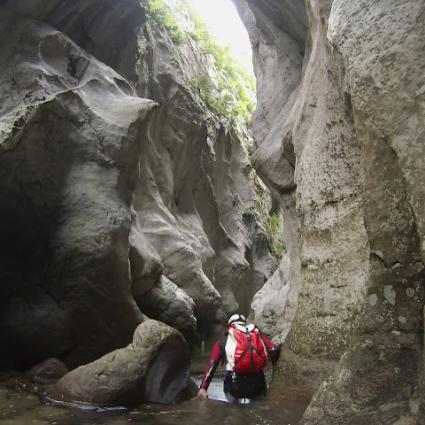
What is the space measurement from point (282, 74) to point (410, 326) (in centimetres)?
1008

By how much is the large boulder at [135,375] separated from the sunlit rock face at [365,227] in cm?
149

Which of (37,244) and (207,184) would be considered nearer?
(37,244)

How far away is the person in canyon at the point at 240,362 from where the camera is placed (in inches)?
236

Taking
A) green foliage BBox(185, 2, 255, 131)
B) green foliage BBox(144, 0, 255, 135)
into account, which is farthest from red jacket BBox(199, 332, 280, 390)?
green foliage BBox(185, 2, 255, 131)

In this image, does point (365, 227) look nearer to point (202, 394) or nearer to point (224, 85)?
point (202, 394)

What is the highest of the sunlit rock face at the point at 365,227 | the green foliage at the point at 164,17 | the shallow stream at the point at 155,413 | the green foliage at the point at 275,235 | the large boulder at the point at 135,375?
the green foliage at the point at 164,17

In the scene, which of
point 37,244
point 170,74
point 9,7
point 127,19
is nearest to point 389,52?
point 37,244

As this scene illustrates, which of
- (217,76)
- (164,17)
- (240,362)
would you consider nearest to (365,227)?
(240,362)

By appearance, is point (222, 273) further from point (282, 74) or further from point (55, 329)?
point (55, 329)

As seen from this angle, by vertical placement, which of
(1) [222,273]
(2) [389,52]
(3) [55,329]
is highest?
(2) [389,52]

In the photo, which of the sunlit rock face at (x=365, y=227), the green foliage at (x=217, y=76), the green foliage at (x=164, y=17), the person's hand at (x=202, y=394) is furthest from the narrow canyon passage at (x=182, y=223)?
the green foliage at (x=217, y=76)

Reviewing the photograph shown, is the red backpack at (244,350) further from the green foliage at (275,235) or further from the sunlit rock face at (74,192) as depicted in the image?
the green foliage at (275,235)

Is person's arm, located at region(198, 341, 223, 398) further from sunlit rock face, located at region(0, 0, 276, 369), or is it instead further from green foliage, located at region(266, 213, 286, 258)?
green foliage, located at region(266, 213, 286, 258)

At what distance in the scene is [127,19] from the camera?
1159 centimetres
